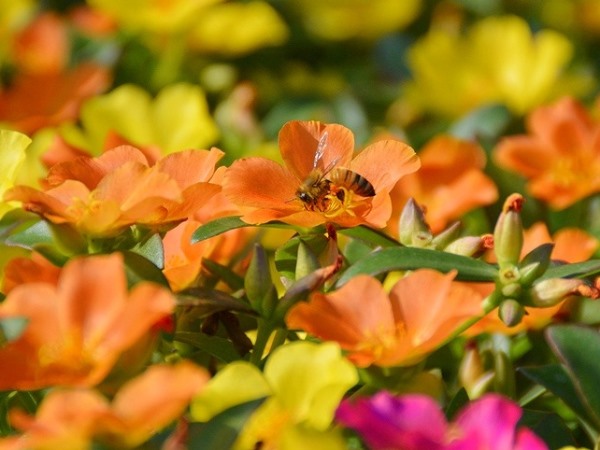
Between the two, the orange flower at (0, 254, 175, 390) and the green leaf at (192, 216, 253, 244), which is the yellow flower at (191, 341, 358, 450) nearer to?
the orange flower at (0, 254, 175, 390)

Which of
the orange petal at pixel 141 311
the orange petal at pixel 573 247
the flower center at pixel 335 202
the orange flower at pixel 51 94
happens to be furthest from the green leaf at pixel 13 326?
the orange flower at pixel 51 94

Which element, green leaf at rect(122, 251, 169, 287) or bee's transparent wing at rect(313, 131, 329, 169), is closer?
green leaf at rect(122, 251, 169, 287)

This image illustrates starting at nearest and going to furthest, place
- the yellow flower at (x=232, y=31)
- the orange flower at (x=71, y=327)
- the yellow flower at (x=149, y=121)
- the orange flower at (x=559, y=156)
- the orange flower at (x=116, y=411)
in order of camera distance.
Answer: the orange flower at (x=116, y=411) → the orange flower at (x=71, y=327) → the orange flower at (x=559, y=156) → the yellow flower at (x=149, y=121) → the yellow flower at (x=232, y=31)

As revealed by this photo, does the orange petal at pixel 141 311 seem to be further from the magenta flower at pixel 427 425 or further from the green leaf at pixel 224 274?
the green leaf at pixel 224 274

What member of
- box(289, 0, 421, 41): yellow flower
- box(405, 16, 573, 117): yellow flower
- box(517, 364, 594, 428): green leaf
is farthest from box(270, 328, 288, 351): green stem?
box(289, 0, 421, 41): yellow flower

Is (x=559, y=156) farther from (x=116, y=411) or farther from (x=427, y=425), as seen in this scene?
(x=116, y=411)

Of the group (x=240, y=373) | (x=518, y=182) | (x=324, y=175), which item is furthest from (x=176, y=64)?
(x=240, y=373)

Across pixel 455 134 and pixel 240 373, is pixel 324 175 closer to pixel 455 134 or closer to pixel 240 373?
pixel 240 373
